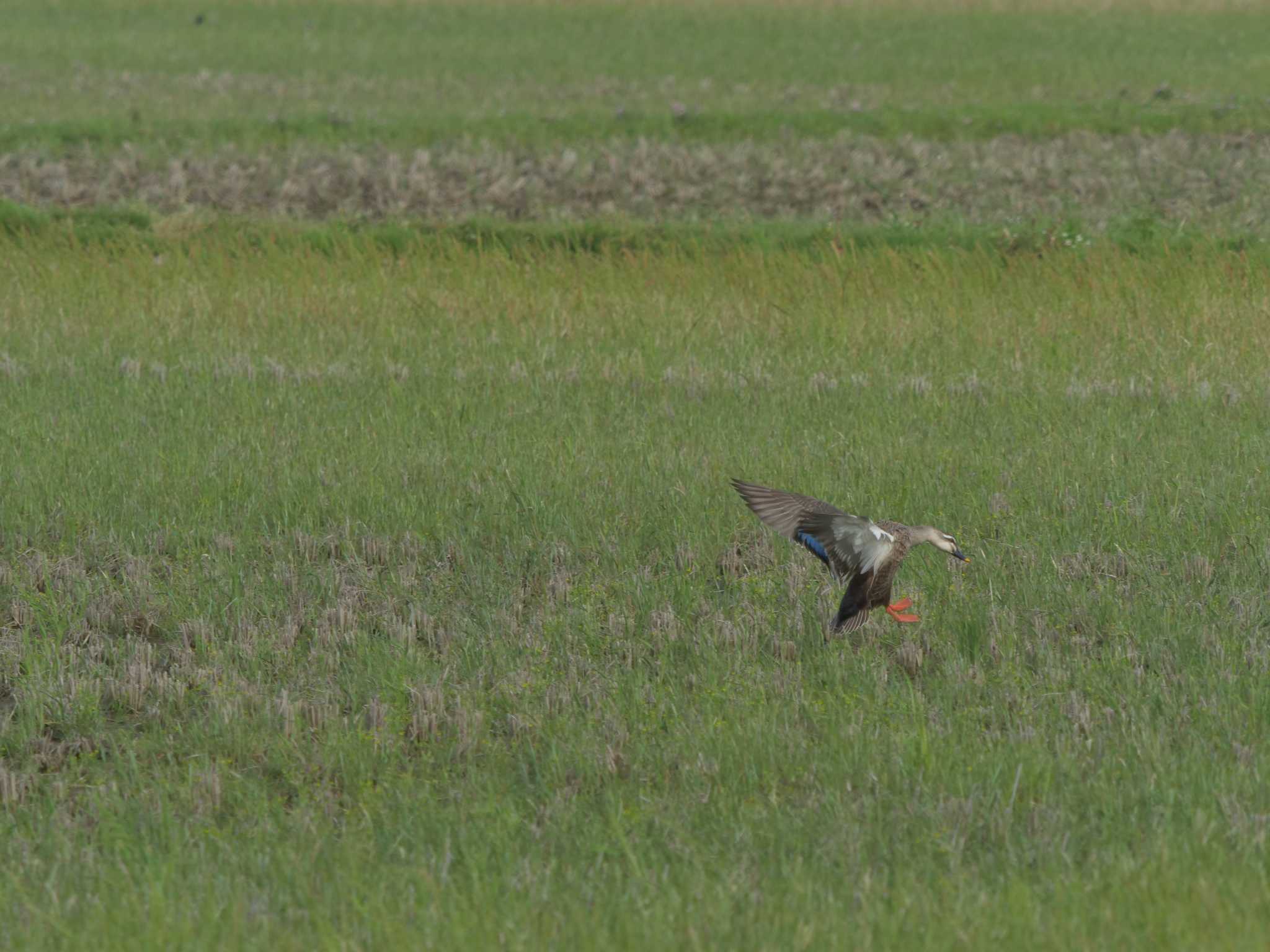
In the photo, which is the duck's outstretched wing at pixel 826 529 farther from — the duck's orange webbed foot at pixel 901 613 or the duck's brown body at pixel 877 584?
the duck's orange webbed foot at pixel 901 613

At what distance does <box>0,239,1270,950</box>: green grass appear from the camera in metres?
3.62

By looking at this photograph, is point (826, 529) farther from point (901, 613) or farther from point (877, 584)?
point (901, 613)

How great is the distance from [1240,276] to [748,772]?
8965 millimetres

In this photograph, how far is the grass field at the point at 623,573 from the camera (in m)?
3.69

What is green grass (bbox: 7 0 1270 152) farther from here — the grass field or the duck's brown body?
the duck's brown body

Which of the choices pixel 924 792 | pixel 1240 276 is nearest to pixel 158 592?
pixel 924 792

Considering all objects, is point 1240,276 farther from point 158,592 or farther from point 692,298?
point 158,592

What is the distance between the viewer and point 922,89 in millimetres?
25219

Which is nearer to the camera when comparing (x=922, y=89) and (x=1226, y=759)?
(x=1226, y=759)

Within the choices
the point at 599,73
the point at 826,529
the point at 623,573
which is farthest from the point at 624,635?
the point at 599,73

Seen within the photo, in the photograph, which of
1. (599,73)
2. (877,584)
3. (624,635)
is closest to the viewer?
(877,584)

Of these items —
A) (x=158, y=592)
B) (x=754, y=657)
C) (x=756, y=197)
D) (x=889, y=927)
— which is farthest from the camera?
(x=756, y=197)

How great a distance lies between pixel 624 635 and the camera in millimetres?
5527

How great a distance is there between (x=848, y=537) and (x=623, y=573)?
145 centimetres
